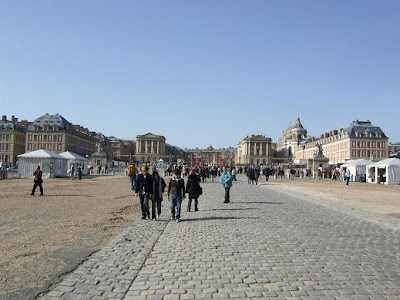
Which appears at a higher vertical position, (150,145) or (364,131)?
(364,131)

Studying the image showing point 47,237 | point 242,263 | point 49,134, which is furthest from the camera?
point 49,134

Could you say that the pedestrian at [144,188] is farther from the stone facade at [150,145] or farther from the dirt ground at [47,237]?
the stone facade at [150,145]

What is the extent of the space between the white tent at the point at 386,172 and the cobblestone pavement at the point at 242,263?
33.6m

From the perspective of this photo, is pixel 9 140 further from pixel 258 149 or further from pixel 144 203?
pixel 144 203

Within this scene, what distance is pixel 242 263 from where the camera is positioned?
255 inches

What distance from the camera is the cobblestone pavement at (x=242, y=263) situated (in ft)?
16.6

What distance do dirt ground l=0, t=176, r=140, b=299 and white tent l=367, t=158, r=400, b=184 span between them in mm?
33696

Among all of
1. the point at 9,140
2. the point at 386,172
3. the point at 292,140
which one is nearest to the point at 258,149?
the point at 292,140

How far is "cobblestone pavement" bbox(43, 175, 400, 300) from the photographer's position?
5.06 metres

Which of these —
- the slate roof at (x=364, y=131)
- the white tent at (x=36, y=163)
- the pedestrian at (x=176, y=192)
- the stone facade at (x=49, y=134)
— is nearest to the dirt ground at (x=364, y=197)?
the pedestrian at (x=176, y=192)

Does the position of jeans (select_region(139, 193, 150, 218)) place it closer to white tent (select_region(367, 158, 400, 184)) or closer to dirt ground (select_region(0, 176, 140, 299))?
dirt ground (select_region(0, 176, 140, 299))

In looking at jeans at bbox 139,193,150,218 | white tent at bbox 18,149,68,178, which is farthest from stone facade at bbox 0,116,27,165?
jeans at bbox 139,193,150,218

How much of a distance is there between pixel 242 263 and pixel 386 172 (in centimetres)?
3983

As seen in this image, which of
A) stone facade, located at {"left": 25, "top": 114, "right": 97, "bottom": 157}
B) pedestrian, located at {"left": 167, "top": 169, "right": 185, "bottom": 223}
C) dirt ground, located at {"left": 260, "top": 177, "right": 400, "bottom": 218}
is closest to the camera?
pedestrian, located at {"left": 167, "top": 169, "right": 185, "bottom": 223}
